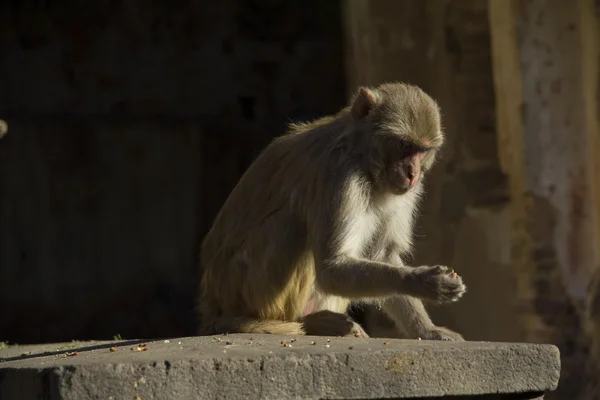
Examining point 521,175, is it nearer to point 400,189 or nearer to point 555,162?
point 555,162

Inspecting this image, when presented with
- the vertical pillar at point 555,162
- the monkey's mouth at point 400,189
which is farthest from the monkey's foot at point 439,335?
the vertical pillar at point 555,162

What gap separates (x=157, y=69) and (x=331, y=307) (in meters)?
5.14

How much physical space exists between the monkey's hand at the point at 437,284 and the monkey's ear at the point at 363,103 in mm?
1039

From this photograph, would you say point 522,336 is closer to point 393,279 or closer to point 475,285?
point 475,285

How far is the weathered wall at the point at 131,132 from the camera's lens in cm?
1180

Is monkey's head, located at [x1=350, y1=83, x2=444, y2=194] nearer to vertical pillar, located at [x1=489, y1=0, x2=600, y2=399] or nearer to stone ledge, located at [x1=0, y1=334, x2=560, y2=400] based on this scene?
stone ledge, located at [x1=0, y1=334, x2=560, y2=400]

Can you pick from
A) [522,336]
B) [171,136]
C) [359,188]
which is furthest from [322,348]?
[171,136]

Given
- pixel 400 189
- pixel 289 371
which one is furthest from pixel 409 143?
pixel 289 371

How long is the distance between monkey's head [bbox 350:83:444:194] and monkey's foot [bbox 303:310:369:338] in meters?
0.74

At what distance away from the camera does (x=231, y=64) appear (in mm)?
12203

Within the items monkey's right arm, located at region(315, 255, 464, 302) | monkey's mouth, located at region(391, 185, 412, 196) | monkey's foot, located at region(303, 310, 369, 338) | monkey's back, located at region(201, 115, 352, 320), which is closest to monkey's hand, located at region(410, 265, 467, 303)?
monkey's right arm, located at region(315, 255, 464, 302)

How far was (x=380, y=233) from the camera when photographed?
24.3 ft

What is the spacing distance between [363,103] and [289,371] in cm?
214

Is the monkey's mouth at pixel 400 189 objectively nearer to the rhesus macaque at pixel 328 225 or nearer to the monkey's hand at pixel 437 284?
the rhesus macaque at pixel 328 225
